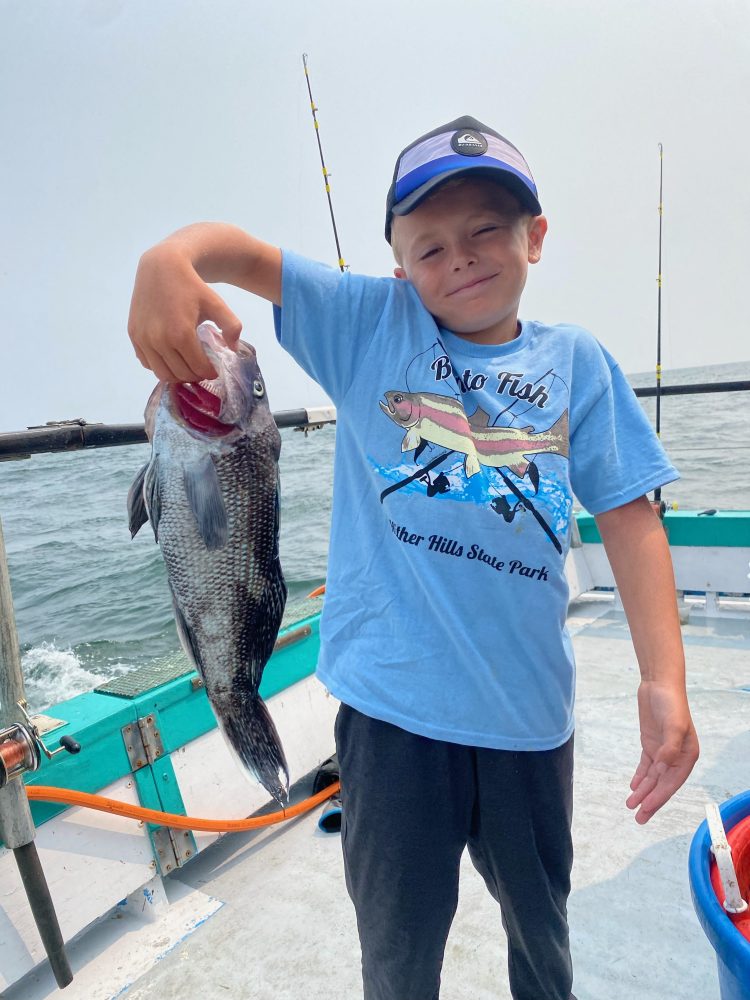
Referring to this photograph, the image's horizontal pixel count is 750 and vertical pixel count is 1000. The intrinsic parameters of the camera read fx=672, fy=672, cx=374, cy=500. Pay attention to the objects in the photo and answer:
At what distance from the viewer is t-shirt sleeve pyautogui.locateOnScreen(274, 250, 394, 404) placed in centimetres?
143

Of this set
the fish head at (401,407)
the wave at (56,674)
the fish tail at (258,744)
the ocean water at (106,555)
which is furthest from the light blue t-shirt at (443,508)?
the wave at (56,674)

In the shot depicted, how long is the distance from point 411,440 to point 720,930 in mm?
1135

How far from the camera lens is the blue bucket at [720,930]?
48.1 inches

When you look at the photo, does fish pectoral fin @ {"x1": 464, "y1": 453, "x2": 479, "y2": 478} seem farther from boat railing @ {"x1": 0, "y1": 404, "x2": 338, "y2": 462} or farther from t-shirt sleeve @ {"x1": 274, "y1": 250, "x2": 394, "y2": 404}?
boat railing @ {"x1": 0, "y1": 404, "x2": 338, "y2": 462}

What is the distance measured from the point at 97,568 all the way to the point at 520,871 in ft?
39.6

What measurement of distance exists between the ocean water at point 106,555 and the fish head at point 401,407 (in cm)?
265

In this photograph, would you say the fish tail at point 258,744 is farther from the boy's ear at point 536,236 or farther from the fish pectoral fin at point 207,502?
the boy's ear at point 536,236

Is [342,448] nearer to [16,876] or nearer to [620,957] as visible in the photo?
[16,876]

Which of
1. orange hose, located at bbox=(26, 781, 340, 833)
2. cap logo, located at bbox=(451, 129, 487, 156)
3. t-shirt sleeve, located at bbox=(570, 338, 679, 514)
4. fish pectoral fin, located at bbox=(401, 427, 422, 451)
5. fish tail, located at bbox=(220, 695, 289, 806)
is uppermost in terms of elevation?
cap logo, located at bbox=(451, 129, 487, 156)

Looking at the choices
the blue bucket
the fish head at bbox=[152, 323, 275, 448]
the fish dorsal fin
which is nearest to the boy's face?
the fish dorsal fin

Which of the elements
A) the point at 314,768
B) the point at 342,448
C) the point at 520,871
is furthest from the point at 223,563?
the point at 314,768

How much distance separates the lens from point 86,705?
254 cm

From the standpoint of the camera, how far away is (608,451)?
5.39ft

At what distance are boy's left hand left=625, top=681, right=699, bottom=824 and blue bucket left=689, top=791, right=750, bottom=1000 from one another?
0.11 metres
